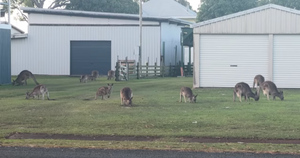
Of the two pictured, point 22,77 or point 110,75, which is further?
point 110,75

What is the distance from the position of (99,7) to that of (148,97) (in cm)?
4662

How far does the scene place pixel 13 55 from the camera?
5306 cm

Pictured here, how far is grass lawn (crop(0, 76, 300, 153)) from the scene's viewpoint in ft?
54.5

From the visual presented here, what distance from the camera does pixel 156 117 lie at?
19359 mm

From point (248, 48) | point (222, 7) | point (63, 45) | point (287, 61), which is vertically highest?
point (222, 7)

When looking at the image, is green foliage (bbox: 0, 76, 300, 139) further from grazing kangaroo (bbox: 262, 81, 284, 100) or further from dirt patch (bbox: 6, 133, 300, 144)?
grazing kangaroo (bbox: 262, 81, 284, 100)

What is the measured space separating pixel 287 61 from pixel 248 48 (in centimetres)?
225

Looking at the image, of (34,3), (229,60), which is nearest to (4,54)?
(229,60)

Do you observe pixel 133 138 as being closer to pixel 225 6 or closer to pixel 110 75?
pixel 110 75

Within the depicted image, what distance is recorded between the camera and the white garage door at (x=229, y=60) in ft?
110

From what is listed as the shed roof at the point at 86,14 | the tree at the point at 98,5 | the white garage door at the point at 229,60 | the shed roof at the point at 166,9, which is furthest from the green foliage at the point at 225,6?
the white garage door at the point at 229,60

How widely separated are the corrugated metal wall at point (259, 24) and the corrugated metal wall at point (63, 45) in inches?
688

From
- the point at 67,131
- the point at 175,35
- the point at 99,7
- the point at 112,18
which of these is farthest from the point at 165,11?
the point at 67,131

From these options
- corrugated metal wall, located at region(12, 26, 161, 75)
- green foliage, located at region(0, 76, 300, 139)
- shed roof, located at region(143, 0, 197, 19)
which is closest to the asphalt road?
green foliage, located at region(0, 76, 300, 139)
